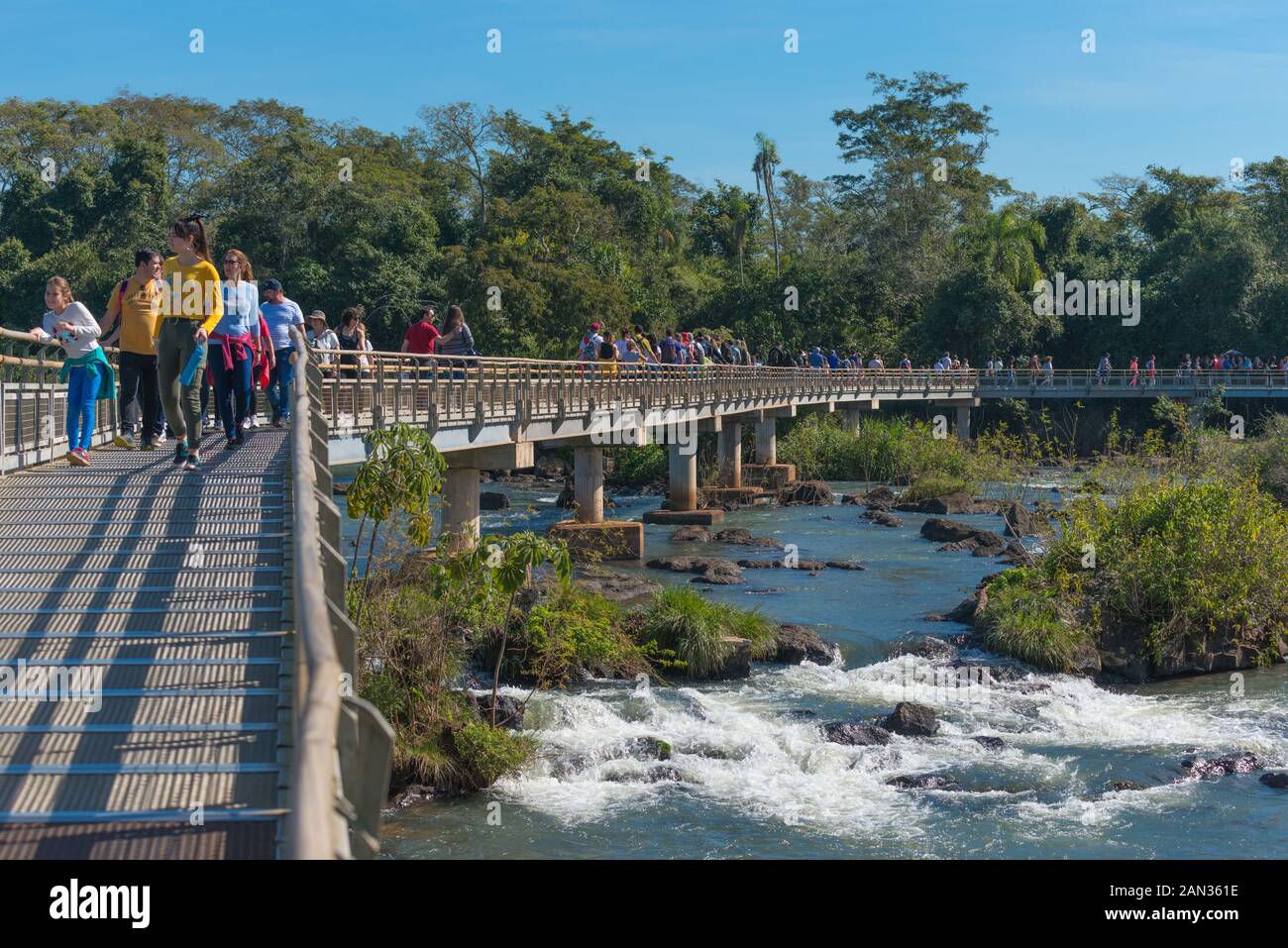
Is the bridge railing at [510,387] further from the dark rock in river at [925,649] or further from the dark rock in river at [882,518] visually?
the dark rock in river at [925,649]

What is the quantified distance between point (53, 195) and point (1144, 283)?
51857 millimetres

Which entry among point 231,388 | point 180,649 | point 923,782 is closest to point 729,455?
point 923,782

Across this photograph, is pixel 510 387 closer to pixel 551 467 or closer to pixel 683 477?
pixel 683 477

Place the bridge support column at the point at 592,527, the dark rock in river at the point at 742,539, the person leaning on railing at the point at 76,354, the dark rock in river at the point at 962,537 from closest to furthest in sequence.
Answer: the person leaning on railing at the point at 76,354, the bridge support column at the point at 592,527, the dark rock in river at the point at 962,537, the dark rock in river at the point at 742,539

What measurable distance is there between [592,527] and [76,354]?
17845mm

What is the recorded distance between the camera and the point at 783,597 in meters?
25.0

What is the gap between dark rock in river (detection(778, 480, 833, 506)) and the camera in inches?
1681

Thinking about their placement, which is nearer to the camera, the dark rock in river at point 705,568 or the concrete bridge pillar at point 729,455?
the dark rock in river at point 705,568

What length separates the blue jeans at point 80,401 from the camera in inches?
478

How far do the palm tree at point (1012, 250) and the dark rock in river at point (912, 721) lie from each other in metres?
53.4

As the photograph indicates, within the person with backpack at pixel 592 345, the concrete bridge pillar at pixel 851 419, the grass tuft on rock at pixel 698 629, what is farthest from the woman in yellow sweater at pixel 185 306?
the concrete bridge pillar at pixel 851 419

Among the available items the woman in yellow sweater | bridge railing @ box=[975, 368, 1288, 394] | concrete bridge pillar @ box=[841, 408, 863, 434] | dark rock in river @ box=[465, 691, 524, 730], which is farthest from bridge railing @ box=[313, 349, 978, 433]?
bridge railing @ box=[975, 368, 1288, 394]
